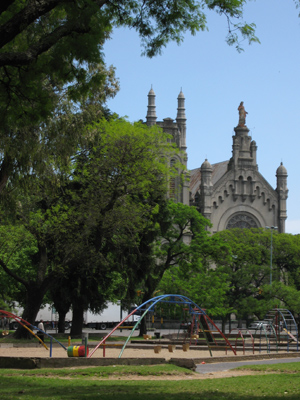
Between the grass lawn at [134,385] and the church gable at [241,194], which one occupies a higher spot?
the church gable at [241,194]

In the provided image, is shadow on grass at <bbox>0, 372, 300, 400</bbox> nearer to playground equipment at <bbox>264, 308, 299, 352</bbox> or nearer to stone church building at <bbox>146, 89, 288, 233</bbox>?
playground equipment at <bbox>264, 308, 299, 352</bbox>

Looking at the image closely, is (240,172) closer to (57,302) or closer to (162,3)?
(57,302)

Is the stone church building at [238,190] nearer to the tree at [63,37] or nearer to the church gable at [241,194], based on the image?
the church gable at [241,194]

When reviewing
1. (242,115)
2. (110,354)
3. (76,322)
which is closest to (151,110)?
(242,115)

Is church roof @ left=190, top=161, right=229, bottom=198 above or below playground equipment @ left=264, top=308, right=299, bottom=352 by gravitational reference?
above

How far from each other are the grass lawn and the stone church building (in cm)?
7456

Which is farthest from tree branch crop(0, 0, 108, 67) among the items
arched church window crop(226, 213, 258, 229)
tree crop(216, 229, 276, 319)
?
arched church window crop(226, 213, 258, 229)

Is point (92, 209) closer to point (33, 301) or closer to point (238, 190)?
point (33, 301)

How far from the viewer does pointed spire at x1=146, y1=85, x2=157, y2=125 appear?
309 ft

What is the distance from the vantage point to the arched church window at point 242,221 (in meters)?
95.7

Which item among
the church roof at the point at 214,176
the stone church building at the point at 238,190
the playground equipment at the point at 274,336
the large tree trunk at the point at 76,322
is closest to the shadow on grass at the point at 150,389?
the playground equipment at the point at 274,336

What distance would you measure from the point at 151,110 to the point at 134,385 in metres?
80.4

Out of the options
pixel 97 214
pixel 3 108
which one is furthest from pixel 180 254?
pixel 3 108

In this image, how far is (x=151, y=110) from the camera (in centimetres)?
9494
